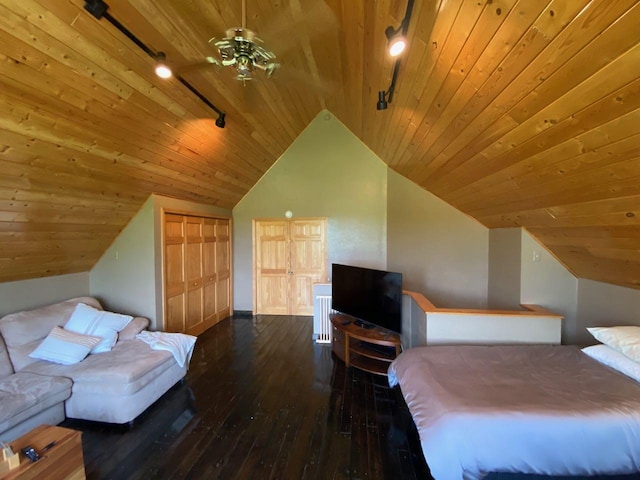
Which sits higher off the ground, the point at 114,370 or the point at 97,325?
the point at 97,325

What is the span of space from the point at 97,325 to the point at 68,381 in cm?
69

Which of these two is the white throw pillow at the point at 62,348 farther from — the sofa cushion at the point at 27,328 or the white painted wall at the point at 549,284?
the white painted wall at the point at 549,284

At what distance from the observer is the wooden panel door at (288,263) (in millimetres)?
5660

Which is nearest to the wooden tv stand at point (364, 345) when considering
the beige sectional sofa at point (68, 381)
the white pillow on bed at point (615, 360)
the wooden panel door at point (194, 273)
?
the white pillow on bed at point (615, 360)

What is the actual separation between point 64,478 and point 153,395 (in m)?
1.07

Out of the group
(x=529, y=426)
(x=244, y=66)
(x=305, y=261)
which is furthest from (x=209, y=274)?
(x=529, y=426)

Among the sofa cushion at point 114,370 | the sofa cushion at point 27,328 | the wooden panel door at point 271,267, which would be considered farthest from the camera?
the wooden panel door at point 271,267

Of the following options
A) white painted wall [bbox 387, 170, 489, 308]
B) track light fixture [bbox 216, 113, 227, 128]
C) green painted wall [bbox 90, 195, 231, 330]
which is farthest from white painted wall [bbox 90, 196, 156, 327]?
white painted wall [bbox 387, 170, 489, 308]

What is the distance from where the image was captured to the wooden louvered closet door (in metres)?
4.02

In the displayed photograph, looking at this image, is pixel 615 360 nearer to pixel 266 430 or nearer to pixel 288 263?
pixel 266 430

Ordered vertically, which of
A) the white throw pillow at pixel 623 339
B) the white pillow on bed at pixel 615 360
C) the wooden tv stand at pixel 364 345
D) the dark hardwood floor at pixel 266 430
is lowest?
the dark hardwood floor at pixel 266 430

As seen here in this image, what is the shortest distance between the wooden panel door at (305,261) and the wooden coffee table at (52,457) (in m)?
4.10

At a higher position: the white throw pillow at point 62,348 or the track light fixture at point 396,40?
the track light fixture at point 396,40

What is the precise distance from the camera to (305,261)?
18.7 ft
